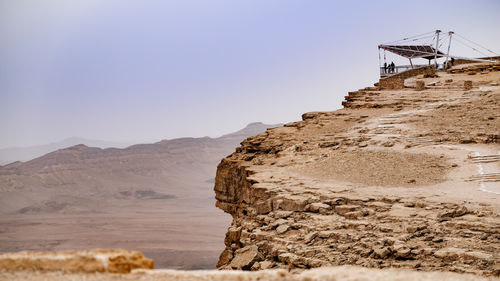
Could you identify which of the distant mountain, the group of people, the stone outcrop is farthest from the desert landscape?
the distant mountain

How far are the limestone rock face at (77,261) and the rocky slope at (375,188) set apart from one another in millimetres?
3364

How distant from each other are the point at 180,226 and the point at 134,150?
4246 centimetres

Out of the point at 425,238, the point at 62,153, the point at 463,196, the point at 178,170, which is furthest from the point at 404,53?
the point at 62,153

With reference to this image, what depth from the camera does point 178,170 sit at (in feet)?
237

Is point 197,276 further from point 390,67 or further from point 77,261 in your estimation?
point 390,67

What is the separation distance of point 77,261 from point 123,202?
55099 mm

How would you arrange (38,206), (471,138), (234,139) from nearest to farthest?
(471,138)
(38,206)
(234,139)

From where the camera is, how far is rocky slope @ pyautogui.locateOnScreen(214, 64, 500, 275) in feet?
19.9

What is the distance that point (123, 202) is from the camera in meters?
55.9

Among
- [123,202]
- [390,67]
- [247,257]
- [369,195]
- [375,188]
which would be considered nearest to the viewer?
[247,257]

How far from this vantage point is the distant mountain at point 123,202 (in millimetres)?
36625

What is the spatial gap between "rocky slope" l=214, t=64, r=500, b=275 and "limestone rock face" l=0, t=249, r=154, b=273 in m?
3.36

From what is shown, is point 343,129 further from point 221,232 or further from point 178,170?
point 178,170

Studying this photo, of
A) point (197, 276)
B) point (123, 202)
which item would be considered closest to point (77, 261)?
point (197, 276)
